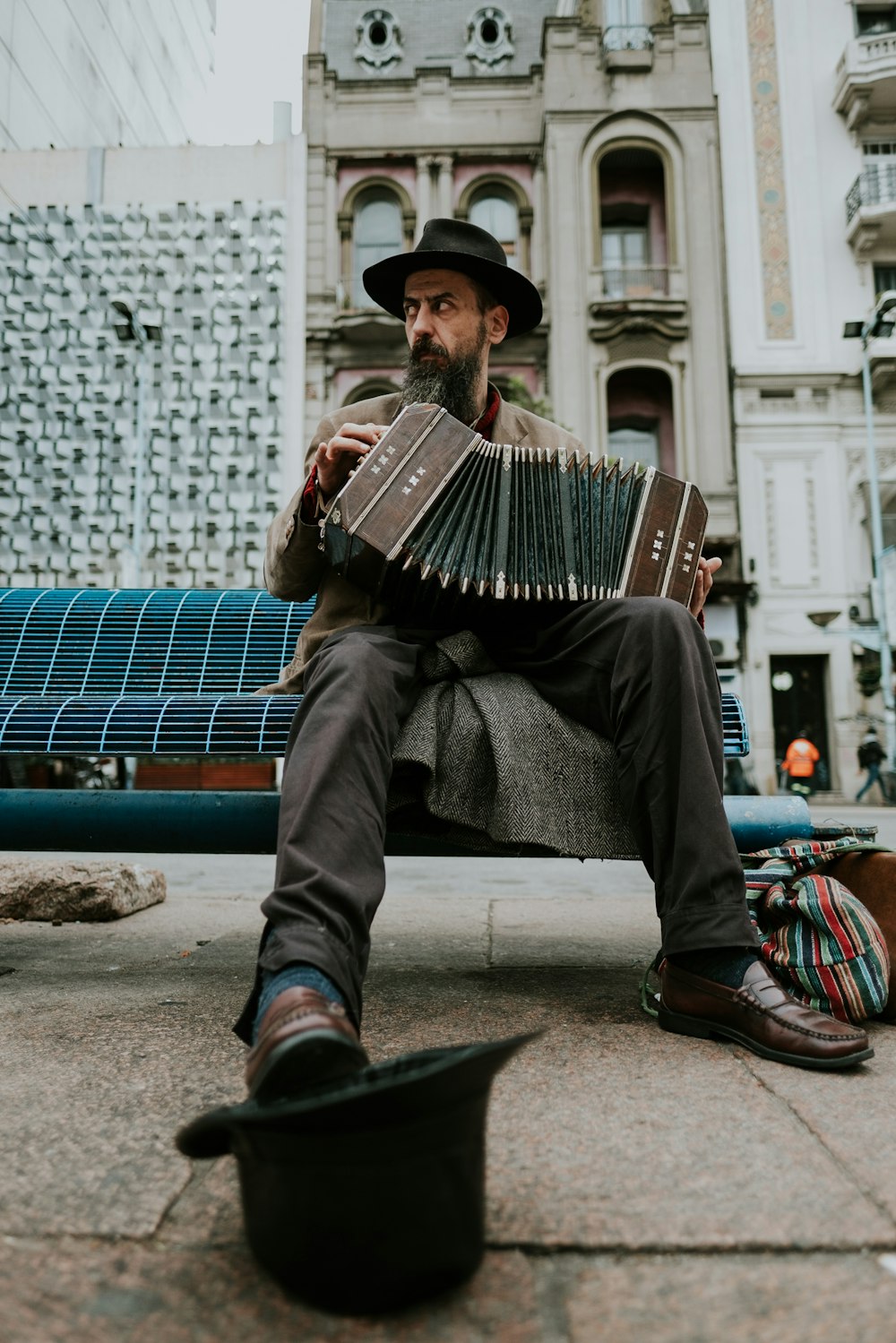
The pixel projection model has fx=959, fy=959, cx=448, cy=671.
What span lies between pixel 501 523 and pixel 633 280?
1913cm

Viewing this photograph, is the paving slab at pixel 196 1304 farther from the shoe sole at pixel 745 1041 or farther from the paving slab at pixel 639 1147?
the shoe sole at pixel 745 1041

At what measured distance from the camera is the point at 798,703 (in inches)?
723

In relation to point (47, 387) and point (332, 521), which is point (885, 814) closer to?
point (332, 521)

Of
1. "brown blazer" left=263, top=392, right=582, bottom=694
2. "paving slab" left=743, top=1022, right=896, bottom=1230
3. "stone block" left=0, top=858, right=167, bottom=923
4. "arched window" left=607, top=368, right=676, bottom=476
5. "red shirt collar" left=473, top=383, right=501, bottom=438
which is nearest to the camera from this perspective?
"paving slab" left=743, top=1022, right=896, bottom=1230

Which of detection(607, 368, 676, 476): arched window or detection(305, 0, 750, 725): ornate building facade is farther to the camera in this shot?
detection(607, 368, 676, 476): arched window

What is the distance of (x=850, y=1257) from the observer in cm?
99

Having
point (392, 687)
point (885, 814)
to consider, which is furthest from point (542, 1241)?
point (885, 814)

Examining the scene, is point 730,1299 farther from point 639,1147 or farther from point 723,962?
point 723,962

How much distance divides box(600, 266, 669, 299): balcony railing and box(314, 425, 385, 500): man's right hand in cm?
1860

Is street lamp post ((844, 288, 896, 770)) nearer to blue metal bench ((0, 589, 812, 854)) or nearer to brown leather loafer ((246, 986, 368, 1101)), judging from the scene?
blue metal bench ((0, 589, 812, 854))

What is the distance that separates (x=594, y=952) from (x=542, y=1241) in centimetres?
195

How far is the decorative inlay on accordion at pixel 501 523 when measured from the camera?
6.84 feet

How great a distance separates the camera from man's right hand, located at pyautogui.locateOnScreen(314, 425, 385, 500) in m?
2.09

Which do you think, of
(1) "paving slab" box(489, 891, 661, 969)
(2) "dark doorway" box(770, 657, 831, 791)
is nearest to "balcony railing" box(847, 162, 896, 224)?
(2) "dark doorway" box(770, 657, 831, 791)
